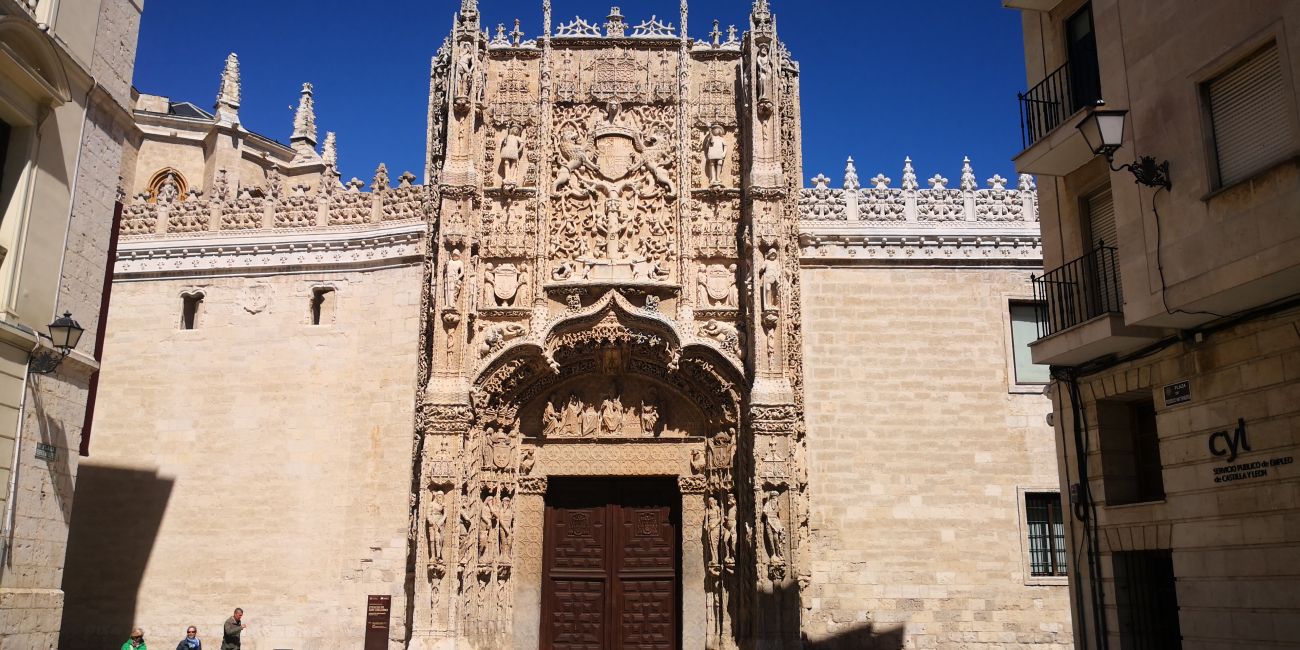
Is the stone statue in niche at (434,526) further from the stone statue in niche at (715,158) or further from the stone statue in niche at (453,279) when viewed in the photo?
the stone statue in niche at (715,158)

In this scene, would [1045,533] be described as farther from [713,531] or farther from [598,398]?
[598,398]

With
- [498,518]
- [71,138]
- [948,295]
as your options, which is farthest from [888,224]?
[71,138]

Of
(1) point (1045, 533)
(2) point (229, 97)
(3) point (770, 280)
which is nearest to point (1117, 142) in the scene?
(3) point (770, 280)

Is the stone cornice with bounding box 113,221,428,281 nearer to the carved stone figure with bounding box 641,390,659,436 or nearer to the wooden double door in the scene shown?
the carved stone figure with bounding box 641,390,659,436

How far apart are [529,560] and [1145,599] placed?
860 centimetres

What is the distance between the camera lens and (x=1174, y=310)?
9.30 metres

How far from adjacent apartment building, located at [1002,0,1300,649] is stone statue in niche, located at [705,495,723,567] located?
18.0ft

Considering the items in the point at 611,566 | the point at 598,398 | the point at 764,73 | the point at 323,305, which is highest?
the point at 764,73

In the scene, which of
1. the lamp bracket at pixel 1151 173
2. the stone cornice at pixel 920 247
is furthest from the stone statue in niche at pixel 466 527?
the lamp bracket at pixel 1151 173

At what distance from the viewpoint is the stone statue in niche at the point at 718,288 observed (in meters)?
16.2

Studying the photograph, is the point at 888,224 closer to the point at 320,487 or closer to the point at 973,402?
the point at 973,402

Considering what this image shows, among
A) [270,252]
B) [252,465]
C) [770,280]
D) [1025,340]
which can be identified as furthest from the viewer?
[270,252]

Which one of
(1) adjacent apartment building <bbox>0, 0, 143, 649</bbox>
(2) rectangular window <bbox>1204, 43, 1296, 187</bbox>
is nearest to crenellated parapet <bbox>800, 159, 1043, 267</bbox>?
(2) rectangular window <bbox>1204, 43, 1296, 187</bbox>

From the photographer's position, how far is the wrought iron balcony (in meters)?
11.7
